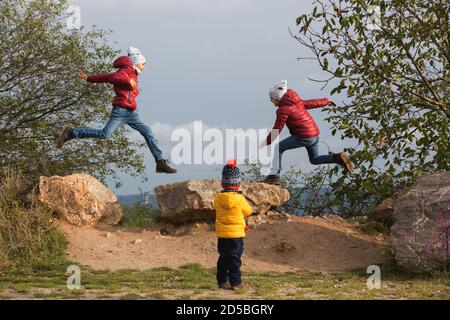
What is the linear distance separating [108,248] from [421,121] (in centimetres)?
744

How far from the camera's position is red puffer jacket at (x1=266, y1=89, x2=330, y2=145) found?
12.4 m

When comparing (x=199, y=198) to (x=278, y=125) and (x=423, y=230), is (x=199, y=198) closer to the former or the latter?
(x=278, y=125)

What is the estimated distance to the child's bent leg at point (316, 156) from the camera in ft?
42.0

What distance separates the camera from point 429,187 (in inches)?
473

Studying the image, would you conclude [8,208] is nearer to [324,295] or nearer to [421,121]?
[324,295]

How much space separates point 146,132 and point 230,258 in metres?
4.43

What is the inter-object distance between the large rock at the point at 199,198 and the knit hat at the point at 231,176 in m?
4.65

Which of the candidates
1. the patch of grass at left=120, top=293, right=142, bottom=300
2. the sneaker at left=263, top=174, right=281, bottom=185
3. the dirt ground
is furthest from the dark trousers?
the sneaker at left=263, top=174, right=281, bottom=185

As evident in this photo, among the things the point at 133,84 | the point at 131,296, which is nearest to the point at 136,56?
the point at 133,84

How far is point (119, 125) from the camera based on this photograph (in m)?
12.4
